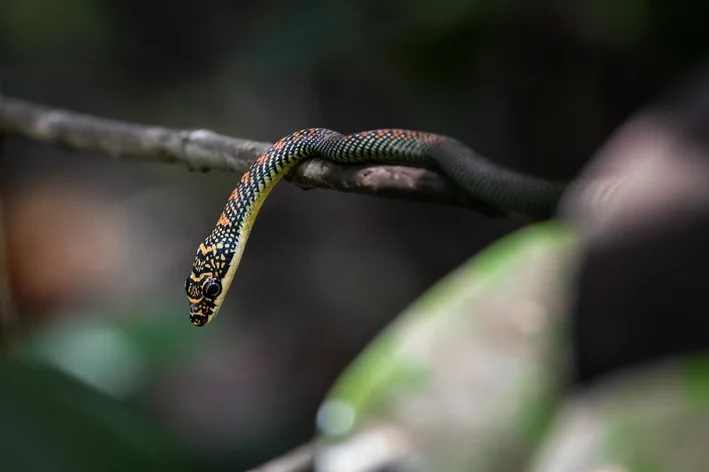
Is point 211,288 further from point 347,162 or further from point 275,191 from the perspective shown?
point 275,191

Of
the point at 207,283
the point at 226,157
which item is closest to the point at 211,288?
the point at 207,283

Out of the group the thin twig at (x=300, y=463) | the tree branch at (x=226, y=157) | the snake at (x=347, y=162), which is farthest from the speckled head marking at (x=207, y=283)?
the thin twig at (x=300, y=463)

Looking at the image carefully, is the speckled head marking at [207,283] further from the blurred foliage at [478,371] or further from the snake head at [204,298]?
the blurred foliage at [478,371]

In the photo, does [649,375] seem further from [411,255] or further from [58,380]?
[411,255]

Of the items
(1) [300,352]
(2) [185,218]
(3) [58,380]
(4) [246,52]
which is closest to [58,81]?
(2) [185,218]

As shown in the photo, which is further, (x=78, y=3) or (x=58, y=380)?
(x=78, y=3)
